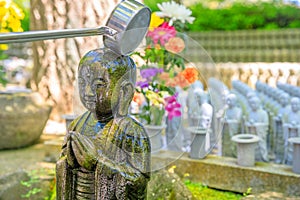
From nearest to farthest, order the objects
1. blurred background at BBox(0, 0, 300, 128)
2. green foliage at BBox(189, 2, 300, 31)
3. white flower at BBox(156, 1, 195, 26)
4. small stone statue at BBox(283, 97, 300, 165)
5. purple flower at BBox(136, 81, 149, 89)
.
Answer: purple flower at BBox(136, 81, 149, 89)
white flower at BBox(156, 1, 195, 26)
small stone statue at BBox(283, 97, 300, 165)
blurred background at BBox(0, 0, 300, 128)
green foliage at BBox(189, 2, 300, 31)

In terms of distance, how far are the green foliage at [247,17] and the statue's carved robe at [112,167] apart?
820 cm

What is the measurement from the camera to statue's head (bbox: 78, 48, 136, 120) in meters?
1.49

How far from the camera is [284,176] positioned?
2674 millimetres

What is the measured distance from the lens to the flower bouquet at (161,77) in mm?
1984

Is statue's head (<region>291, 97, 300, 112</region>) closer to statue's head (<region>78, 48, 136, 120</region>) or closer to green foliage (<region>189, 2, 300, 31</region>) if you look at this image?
statue's head (<region>78, 48, 136, 120</region>)

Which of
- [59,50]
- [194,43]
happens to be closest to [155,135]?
[194,43]

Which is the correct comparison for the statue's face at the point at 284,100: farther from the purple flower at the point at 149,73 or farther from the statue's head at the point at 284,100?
the purple flower at the point at 149,73

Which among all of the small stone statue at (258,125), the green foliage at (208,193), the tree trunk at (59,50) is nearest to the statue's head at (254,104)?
the small stone statue at (258,125)

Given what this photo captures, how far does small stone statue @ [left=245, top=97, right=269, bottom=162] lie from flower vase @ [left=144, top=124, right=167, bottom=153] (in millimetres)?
1166

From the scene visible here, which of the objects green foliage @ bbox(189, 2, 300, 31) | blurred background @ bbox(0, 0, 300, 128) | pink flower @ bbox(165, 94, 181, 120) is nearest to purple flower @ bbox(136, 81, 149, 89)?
pink flower @ bbox(165, 94, 181, 120)

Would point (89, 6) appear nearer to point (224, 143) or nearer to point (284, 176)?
point (224, 143)

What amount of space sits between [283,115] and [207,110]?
51.0 inches

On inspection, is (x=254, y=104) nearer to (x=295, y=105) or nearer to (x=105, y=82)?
(x=295, y=105)

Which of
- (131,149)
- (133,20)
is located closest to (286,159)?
(131,149)
